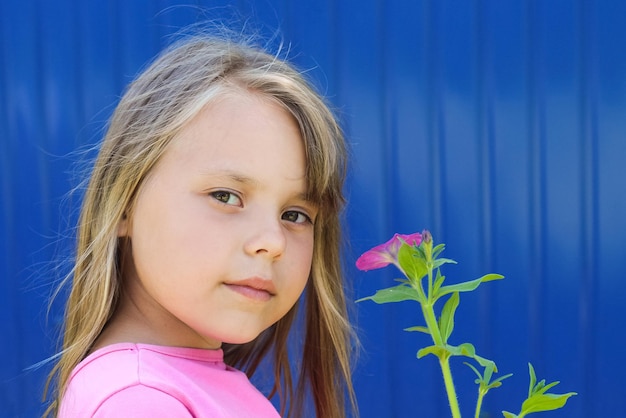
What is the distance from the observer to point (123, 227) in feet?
3.96

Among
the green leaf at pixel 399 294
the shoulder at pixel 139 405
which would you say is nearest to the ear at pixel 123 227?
the shoulder at pixel 139 405

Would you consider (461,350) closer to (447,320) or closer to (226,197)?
(447,320)

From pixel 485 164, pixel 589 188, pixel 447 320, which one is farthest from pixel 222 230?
pixel 589 188

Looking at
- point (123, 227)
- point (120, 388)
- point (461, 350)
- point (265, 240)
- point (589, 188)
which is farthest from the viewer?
point (589, 188)

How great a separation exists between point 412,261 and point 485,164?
173cm

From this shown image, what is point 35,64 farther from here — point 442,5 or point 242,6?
point 442,5

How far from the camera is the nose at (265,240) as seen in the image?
1.06m

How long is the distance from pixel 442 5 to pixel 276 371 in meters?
1.44

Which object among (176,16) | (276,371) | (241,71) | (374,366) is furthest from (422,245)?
(176,16)

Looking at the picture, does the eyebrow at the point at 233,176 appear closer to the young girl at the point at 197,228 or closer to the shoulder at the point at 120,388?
the young girl at the point at 197,228

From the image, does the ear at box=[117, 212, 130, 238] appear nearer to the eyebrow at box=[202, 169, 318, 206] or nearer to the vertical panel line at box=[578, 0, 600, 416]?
the eyebrow at box=[202, 169, 318, 206]

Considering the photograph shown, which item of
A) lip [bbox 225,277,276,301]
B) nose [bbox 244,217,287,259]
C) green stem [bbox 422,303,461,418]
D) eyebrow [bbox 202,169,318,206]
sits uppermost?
eyebrow [bbox 202,169,318,206]

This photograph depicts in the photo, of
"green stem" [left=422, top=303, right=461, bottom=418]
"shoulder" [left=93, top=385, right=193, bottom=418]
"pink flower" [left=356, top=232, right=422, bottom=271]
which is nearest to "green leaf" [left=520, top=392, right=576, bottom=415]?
"green stem" [left=422, top=303, right=461, bottom=418]

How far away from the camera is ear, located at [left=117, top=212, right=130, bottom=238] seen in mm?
1203
